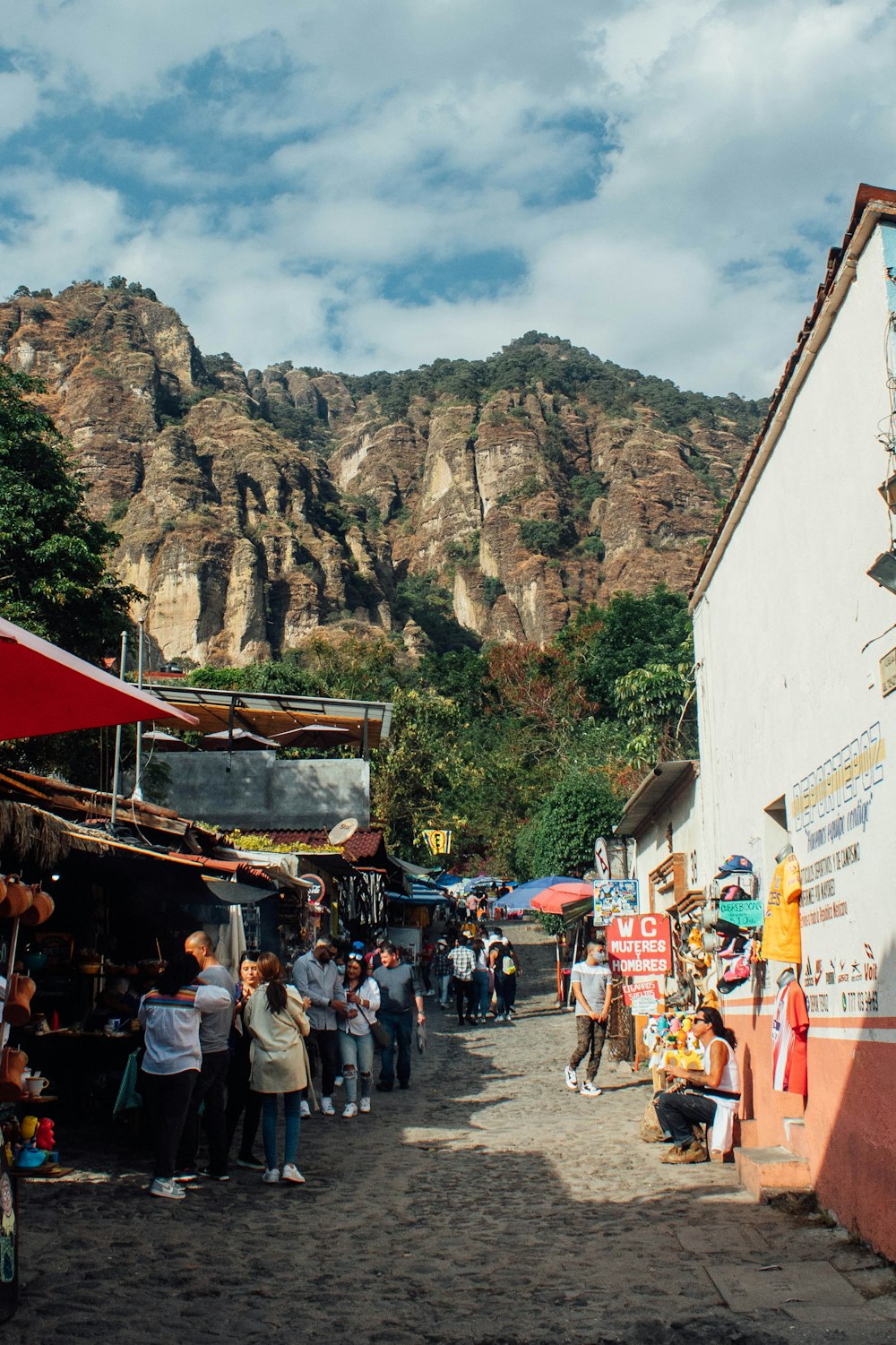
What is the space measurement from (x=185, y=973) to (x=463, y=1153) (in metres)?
2.97

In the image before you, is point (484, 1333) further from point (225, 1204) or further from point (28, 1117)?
point (28, 1117)

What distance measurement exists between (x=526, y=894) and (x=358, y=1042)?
9388 mm

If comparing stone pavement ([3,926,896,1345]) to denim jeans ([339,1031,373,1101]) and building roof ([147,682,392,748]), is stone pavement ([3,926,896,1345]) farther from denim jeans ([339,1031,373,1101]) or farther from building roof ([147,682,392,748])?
building roof ([147,682,392,748])

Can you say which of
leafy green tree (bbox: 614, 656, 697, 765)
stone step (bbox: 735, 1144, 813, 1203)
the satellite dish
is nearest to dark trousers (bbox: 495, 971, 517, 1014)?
the satellite dish

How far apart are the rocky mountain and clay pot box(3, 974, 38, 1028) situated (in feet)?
195

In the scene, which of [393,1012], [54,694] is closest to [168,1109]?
[54,694]

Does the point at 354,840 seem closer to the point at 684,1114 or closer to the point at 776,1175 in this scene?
the point at 684,1114

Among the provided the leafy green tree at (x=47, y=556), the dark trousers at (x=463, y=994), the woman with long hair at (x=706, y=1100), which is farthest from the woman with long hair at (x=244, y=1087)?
the dark trousers at (x=463, y=994)

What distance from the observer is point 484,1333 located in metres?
4.30

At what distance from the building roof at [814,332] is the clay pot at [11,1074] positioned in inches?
210

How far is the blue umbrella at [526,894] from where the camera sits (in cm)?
1889

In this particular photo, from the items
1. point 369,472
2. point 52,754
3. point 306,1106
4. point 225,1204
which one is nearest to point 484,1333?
point 225,1204

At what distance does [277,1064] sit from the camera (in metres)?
6.96

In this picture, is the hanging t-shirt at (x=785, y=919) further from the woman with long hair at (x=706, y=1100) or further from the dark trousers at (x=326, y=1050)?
the dark trousers at (x=326, y=1050)
